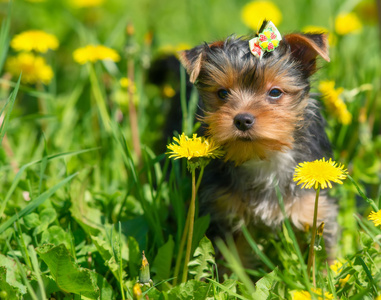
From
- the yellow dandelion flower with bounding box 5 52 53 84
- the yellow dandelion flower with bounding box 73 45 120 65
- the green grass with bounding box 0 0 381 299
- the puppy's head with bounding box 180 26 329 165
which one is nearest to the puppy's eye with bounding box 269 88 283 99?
the puppy's head with bounding box 180 26 329 165

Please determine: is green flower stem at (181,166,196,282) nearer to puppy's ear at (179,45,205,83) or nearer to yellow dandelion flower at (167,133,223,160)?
yellow dandelion flower at (167,133,223,160)

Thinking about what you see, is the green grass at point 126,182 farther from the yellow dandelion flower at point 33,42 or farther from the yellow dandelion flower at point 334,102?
the yellow dandelion flower at point 33,42

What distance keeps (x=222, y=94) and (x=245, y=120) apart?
43cm

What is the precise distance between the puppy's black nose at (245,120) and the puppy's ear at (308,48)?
1.96 feet

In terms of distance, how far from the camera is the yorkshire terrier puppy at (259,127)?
109 inches

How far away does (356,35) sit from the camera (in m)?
5.89

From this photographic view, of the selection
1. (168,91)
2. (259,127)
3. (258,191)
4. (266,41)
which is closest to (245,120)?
(259,127)

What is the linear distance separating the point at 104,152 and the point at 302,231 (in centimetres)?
197

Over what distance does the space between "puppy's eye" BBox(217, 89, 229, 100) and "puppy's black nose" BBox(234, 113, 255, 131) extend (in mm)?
349

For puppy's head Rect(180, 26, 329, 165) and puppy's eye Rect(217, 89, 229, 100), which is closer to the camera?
puppy's head Rect(180, 26, 329, 165)

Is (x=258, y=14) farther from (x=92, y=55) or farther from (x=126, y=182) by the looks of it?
(x=126, y=182)

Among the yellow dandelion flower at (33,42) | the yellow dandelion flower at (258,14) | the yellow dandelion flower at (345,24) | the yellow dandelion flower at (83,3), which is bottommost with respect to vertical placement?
the yellow dandelion flower at (33,42)

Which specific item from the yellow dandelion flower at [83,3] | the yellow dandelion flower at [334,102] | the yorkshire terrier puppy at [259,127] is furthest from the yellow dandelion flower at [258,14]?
the yorkshire terrier puppy at [259,127]

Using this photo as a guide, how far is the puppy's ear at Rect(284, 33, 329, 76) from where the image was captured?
2.88m
